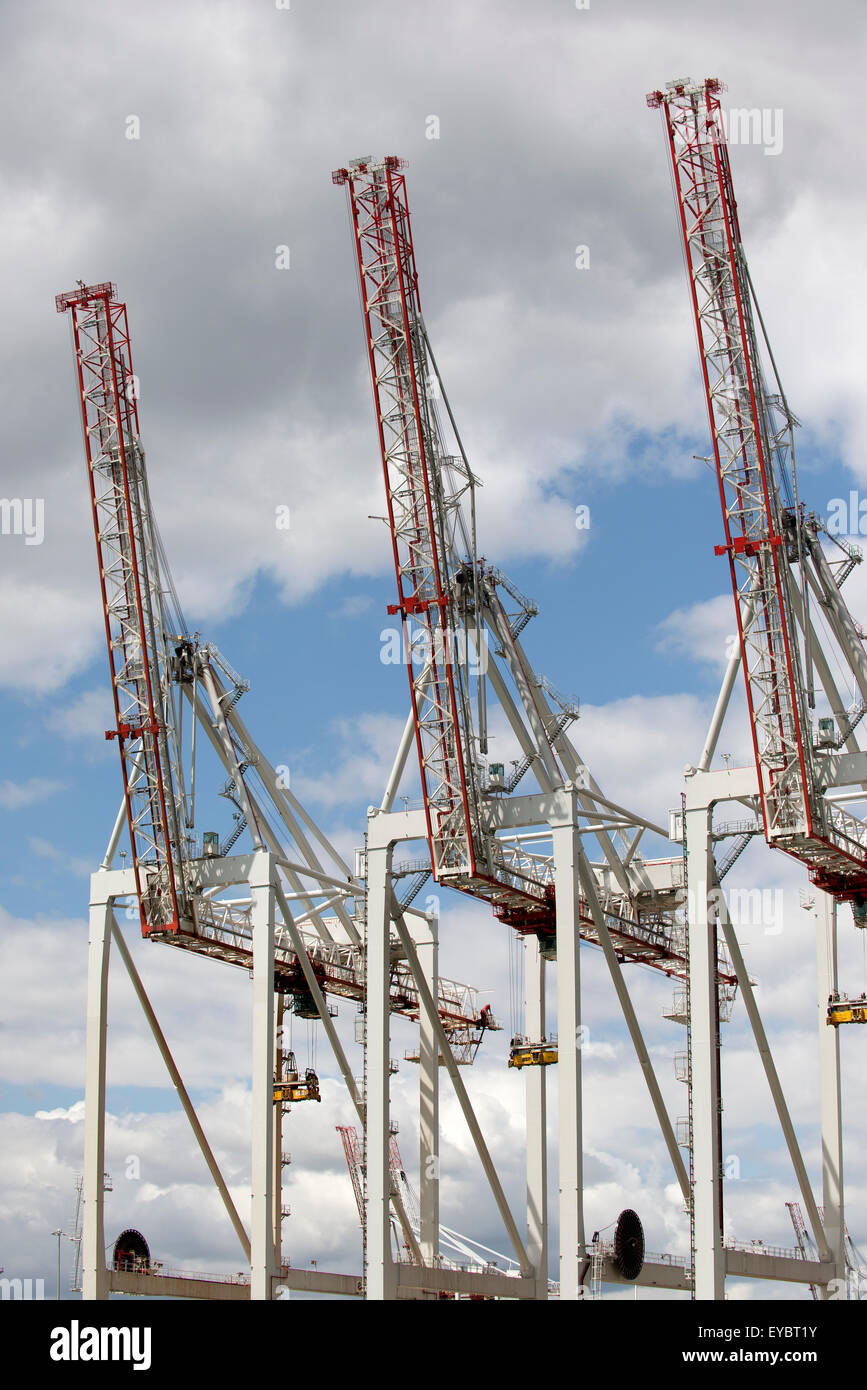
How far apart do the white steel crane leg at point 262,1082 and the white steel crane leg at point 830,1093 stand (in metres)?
20.9

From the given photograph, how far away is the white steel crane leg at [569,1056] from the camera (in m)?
61.1

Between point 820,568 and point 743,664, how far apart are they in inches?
238

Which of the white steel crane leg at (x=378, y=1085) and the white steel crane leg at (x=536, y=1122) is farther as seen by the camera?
the white steel crane leg at (x=536, y=1122)

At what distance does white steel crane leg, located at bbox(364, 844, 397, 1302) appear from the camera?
2522 inches

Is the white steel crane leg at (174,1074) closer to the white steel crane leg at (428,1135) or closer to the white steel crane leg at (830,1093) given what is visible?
the white steel crane leg at (428,1135)

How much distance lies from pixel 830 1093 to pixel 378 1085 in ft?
58.7

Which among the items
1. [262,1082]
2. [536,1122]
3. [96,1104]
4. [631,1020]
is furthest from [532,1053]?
[96,1104]

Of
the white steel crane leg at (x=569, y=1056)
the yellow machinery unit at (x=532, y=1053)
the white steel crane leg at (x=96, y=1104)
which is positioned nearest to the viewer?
the white steel crane leg at (x=569, y=1056)

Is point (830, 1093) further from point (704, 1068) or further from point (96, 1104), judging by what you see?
point (96, 1104)

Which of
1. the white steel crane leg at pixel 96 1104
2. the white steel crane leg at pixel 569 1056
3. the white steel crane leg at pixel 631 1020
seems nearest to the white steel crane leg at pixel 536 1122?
the white steel crane leg at pixel 631 1020

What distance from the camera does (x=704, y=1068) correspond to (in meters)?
62.2

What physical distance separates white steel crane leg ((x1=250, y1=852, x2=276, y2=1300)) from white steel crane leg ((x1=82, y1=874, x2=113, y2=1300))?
586 centimetres

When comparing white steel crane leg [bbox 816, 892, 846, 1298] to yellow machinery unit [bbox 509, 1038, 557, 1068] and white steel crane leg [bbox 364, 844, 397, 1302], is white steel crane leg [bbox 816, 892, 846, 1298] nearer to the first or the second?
yellow machinery unit [bbox 509, 1038, 557, 1068]

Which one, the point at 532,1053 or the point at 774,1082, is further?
the point at 532,1053
